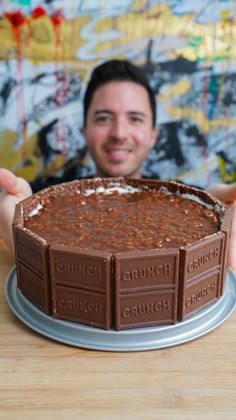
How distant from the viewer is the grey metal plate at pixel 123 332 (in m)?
0.87

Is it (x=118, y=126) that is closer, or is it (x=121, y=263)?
(x=121, y=263)

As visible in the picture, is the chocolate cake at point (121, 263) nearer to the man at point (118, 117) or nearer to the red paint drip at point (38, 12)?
the man at point (118, 117)

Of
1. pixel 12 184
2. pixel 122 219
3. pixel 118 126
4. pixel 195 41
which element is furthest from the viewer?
pixel 195 41

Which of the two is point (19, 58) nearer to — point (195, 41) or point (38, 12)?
point (38, 12)

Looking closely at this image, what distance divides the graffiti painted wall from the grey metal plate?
1.77m

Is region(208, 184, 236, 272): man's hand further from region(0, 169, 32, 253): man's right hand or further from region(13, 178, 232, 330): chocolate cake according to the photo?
region(0, 169, 32, 253): man's right hand

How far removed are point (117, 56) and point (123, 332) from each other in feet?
6.43

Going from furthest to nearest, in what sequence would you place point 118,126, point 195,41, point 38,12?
point 195,41, point 38,12, point 118,126

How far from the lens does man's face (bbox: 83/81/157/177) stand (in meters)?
2.09

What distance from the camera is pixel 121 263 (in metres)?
0.84

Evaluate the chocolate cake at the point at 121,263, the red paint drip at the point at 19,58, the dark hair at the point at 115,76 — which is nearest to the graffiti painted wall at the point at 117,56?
the red paint drip at the point at 19,58

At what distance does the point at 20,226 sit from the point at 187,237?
0.35m

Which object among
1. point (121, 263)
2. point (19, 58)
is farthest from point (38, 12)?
point (121, 263)

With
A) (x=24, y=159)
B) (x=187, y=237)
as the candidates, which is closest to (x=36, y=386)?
(x=187, y=237)
